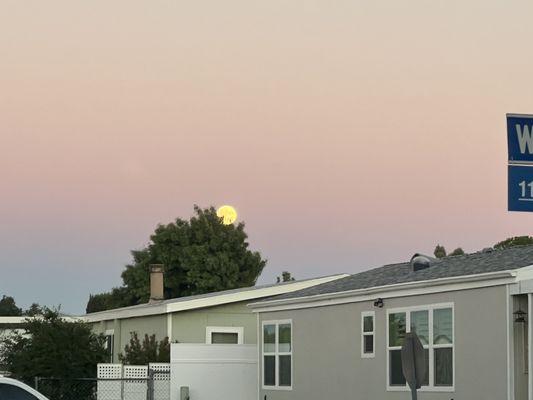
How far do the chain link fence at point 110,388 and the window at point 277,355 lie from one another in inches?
124

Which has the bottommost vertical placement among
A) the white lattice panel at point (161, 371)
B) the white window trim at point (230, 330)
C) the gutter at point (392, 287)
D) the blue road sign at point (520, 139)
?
the white lattice panel at point (161, 371)

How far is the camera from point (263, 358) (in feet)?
104

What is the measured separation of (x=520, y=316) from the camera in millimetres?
21859

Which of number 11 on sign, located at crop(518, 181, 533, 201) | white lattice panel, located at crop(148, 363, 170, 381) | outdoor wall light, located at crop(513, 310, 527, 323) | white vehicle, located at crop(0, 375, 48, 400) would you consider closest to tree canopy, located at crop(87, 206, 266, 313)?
white lattice panel, located at crop(148, 363, 170, 381)

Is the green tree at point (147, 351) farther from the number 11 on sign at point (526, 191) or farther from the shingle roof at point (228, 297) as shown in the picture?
the number 11 on sign at point (526, 191)

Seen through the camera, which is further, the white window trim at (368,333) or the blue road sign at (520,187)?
the white window trim at (368,333)

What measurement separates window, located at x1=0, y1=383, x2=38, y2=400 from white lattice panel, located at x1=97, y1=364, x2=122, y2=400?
15.9 meters

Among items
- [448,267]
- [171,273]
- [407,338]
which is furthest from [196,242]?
[407,338]

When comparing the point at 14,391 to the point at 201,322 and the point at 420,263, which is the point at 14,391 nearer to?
the point at 420,263

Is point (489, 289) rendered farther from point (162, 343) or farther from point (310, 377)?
point (162, 343)

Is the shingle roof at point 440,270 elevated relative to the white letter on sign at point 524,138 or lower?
lower

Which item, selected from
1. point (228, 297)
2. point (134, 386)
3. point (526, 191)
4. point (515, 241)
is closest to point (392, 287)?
point (134, 386)

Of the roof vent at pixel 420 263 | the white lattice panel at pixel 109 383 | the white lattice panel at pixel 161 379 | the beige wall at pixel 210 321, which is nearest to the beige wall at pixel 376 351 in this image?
the roof vent at pixel 420 263

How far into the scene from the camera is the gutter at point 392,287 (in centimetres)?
2231
